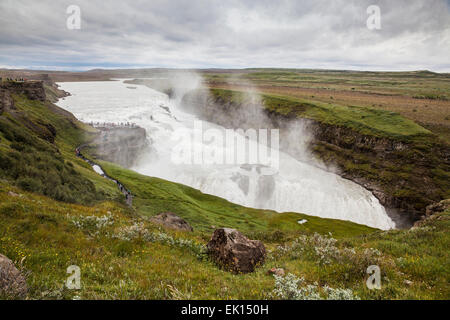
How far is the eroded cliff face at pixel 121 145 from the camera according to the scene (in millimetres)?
72312

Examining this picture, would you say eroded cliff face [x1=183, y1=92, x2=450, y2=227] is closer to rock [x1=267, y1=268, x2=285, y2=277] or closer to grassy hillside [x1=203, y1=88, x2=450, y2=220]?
grassy hillside [x1=203, y1=88, x2=450, y2=220]

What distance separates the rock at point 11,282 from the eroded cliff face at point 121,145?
69586mm

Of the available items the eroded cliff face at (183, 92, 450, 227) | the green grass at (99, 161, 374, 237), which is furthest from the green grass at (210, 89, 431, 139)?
the green grass at (99, 161, 374, 237)

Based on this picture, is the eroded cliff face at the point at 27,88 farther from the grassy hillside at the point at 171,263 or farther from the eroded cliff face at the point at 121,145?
the grassy hillside at the point at 171,263

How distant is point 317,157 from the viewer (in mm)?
73875

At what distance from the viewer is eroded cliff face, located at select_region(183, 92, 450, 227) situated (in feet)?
173

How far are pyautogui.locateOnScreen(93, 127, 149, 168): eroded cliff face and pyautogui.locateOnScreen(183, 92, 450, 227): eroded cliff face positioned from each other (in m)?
50.5

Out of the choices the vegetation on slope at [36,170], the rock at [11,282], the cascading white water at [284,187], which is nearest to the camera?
the rock at [11,282]

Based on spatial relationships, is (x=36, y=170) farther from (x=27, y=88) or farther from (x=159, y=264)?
(x=27, y=88)

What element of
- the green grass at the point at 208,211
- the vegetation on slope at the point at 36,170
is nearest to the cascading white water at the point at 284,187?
the green grass at the point at 208,211

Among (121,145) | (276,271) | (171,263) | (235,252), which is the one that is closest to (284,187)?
(121,145)

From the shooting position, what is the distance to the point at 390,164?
6038 centimetres

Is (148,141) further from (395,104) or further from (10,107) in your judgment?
(395,104)

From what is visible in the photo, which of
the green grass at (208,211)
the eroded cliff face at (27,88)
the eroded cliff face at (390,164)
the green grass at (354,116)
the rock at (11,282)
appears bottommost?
the green grass at (208,211)
